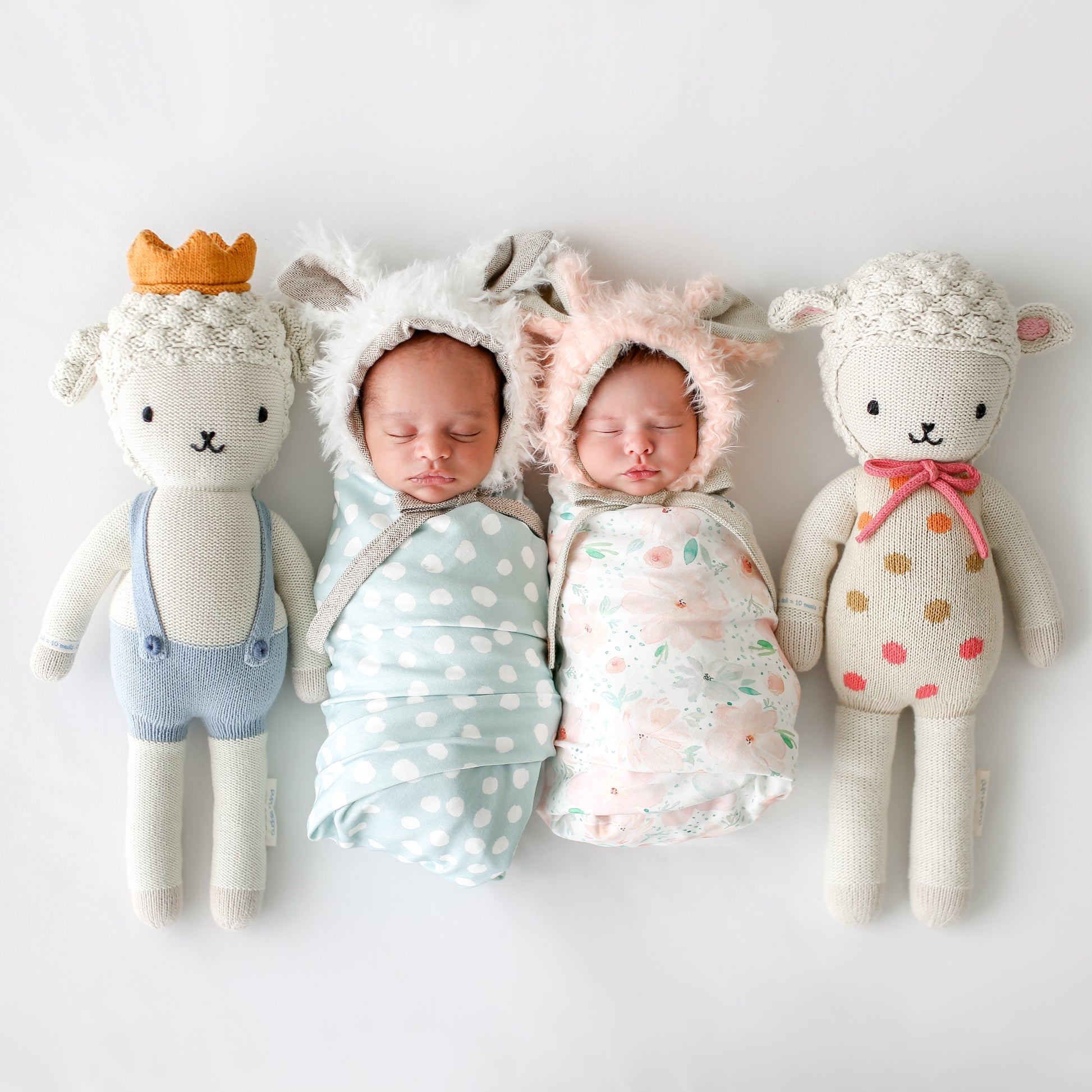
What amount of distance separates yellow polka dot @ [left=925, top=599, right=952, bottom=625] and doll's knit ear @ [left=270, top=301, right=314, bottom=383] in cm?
112

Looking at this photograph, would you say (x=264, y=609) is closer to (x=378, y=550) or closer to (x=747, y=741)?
(x=378, y=550)

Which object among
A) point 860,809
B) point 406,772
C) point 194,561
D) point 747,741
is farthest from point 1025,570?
point 194,561

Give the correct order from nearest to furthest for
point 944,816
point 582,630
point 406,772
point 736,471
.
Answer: point 406,772 < point 582,630 < point 944,816 < point 736,471

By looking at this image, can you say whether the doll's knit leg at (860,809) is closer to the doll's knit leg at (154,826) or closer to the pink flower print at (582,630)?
the pink flower print at (582,630)

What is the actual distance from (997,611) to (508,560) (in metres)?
0.85

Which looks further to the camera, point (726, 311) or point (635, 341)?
point (726, 311)

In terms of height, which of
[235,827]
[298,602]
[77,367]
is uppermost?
[77,367]

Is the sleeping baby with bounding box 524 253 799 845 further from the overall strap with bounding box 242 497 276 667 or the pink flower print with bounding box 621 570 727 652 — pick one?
the overall strap with bounding box 242 497 276 667

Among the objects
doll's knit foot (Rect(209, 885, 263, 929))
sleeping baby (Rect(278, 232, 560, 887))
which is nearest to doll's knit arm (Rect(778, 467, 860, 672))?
sleeping baby (Rect(278, 232, 560, 887))

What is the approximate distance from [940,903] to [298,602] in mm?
1250

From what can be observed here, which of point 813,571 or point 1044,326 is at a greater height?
Result: point 1044,326

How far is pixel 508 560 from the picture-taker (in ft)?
4.64

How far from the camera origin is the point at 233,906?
4.77 feet

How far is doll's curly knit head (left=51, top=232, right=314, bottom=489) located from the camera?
4.44 ft
